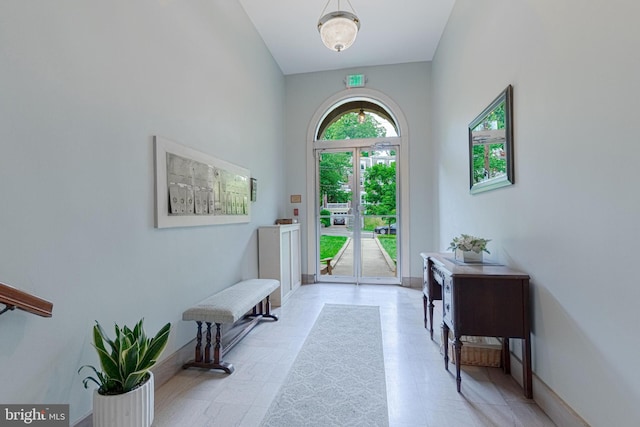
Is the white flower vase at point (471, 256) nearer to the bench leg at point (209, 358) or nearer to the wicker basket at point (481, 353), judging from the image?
the wicker basket at point (481, 353)

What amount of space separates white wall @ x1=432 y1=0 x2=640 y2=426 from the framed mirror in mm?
80

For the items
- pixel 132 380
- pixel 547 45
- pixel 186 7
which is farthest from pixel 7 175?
pixel 547 45

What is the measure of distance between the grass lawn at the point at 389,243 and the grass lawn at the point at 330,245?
27.1 inches

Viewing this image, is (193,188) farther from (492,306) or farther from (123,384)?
(492,306)

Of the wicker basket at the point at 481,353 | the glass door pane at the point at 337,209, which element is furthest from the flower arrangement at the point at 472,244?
the glass door pane at the point at 337,209

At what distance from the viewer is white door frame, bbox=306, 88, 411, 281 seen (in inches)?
188

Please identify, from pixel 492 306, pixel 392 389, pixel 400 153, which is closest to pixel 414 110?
pixel 400 153

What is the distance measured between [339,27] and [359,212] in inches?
115

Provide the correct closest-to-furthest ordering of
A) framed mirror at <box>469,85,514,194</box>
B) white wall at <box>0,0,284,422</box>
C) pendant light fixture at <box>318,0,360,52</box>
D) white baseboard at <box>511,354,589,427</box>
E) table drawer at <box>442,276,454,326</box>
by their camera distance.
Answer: white wall at <box>0,0,284,422</box> → white baseboard at <box>511,354,589,427</box> → table drawer at <box>442,276,454,326</box> → framed mirror at <box>469,85,514,194</box> → pendant light fixture at <box>318,0,360,52</box>

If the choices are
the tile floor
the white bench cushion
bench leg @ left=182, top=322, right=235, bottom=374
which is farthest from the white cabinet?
bench leg @ left=182, top=322, right=235, bottom=374

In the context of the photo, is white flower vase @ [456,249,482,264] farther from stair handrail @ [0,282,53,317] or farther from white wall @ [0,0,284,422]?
stair handrail @ [0,282,53,317]

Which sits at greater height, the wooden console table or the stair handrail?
the stair handrail

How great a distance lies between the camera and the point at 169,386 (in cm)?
203

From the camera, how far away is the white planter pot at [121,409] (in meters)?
1.35
